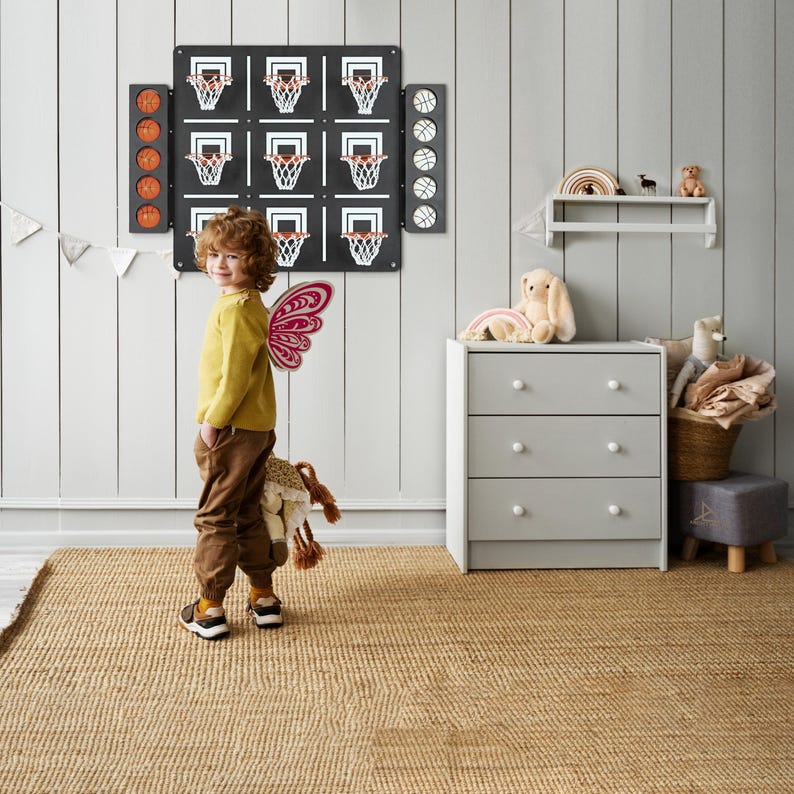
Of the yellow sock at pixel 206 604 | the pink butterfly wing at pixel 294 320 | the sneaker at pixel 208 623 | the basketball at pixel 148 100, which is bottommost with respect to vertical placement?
the sneaker at pixel 208 623

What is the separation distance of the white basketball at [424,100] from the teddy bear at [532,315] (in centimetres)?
67

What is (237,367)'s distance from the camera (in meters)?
2.26

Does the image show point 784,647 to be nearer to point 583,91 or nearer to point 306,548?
point 306,548

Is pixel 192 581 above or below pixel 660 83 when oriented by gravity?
below

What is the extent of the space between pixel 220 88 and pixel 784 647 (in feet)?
8.03

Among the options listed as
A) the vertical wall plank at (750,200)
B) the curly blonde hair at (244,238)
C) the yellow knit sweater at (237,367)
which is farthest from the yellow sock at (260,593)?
the vertical wall plank at (750,200)

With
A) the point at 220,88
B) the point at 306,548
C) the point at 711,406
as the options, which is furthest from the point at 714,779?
the point at 220,88

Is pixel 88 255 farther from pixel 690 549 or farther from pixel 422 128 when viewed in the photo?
pixel 690 549

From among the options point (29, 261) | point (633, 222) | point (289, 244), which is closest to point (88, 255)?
point (29, 261)

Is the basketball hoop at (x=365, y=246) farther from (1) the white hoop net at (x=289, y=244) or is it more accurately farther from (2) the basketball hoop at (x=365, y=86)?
(2) the basketball hoop at (x=365, y=86)

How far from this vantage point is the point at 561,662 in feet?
7.09

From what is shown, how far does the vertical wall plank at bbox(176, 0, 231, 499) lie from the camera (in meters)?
3.15

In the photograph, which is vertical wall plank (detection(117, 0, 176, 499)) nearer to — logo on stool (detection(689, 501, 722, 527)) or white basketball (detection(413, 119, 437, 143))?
white basketball (detection(413, 119, 437, 143))

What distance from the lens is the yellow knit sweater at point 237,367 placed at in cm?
226
